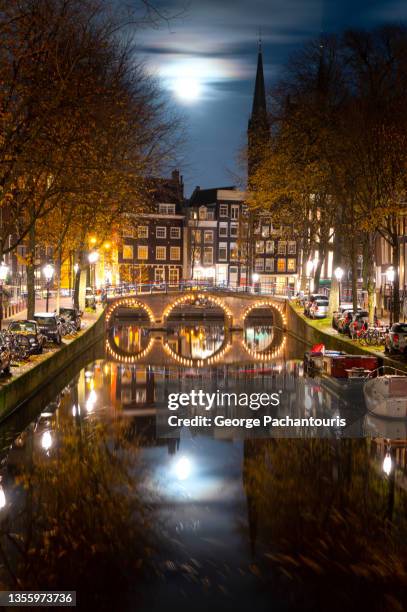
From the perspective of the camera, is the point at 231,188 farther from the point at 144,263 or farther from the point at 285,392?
the point at 285,392

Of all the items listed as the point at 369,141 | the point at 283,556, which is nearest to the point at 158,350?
the point at 369,141

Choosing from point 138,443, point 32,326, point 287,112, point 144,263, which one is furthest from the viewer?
point 144,263

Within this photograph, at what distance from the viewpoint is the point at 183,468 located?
2162 centimetres

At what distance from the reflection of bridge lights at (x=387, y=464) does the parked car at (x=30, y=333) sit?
18.0 metres

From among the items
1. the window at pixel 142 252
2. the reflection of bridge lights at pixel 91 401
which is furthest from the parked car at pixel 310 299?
the window at pixel 142 252

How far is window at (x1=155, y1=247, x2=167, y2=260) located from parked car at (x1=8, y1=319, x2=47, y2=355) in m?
68.4

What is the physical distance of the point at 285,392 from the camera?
35281mm

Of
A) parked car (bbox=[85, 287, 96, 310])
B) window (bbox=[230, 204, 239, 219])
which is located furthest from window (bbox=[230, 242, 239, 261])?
parked car (bbox=[85, 287, 96, 310])

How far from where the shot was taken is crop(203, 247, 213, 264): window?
109875 mm

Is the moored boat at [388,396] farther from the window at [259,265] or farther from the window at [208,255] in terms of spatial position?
the window at [208,255]

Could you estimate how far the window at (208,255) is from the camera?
110 meters

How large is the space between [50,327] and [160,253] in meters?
64.9

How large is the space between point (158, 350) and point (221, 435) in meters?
33.0

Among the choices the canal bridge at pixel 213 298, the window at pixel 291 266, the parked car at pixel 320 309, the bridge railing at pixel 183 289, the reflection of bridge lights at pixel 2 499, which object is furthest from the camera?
the window at pixel 291 266
